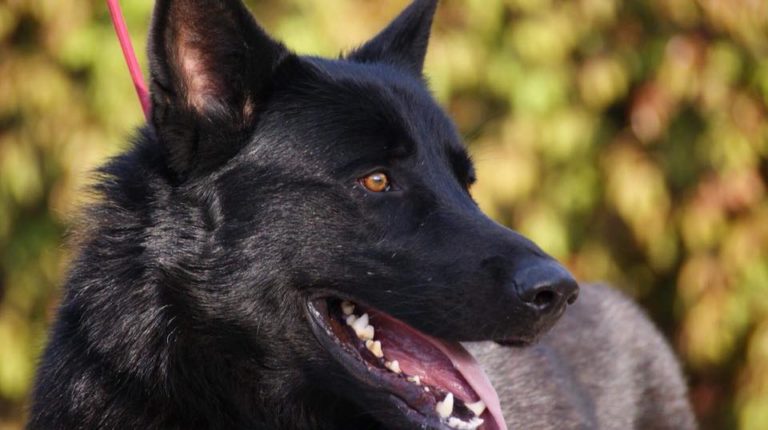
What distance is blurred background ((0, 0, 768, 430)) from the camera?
602 centimetres

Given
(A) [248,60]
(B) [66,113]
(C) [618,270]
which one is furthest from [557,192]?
(A) [248,60]

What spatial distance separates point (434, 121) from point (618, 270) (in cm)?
364

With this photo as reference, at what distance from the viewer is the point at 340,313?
10.3 ft

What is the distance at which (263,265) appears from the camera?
3092mm

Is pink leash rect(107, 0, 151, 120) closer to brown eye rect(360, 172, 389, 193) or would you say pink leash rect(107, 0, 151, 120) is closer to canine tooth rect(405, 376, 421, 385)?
brown eye rect(360, 172, 389, 193)

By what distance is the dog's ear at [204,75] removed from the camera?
3029mm

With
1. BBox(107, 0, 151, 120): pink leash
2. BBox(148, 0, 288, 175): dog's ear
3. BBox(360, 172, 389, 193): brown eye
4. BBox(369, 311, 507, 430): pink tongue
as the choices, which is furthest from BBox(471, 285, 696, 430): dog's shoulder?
BBox(107, 0, 151, 120): pink leash

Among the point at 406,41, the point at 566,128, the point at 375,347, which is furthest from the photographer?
the point at 566,128

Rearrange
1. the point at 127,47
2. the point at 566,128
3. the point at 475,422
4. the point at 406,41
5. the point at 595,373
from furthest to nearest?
the point at 566,128 < the point at 595,373 < the point at 406,41 < the point at 127,47 < the point at 475,422

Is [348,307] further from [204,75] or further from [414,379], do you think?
[204,75]

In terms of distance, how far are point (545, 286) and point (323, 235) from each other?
614 mm

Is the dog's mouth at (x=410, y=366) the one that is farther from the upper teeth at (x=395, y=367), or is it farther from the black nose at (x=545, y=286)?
the black nose at (x=545, y=286)

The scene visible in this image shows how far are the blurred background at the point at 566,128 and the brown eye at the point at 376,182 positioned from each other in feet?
9.34

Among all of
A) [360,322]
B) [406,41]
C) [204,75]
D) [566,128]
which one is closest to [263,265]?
[360,322]
